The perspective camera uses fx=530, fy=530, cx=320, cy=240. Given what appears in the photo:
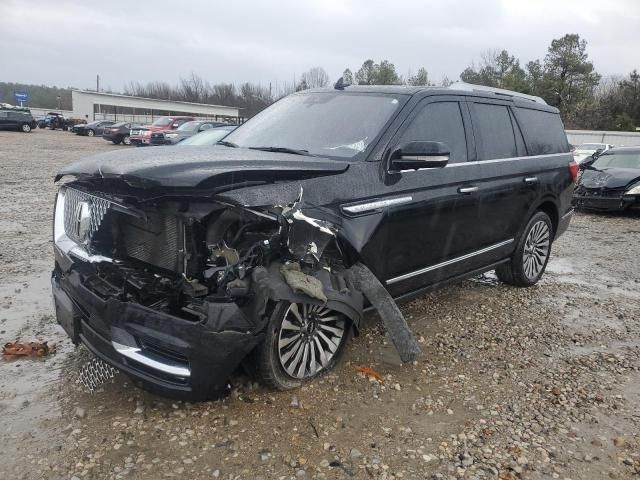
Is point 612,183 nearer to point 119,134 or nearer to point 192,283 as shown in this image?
point 192,283

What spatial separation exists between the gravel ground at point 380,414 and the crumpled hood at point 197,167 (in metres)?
1.33

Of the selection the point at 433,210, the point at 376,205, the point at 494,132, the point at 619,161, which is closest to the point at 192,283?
the point at 376,205

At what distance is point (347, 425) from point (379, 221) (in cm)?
131

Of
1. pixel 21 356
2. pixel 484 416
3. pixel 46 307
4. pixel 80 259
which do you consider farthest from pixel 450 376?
pixel 46 307

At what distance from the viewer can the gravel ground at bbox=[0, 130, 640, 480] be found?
2.69 meters

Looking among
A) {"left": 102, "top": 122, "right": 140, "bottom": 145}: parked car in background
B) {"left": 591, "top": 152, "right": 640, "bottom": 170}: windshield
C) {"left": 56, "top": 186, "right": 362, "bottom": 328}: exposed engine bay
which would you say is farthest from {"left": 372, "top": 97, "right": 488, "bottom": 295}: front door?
{"left": 102, "top": 122, "right": 140, "bottom": 145}: parked car in background

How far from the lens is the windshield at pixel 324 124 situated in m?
3.80

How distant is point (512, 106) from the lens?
515cm

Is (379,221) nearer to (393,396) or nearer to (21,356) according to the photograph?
(393,396)

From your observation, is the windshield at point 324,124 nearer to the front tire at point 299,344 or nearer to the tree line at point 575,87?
the front tire at point 299,344

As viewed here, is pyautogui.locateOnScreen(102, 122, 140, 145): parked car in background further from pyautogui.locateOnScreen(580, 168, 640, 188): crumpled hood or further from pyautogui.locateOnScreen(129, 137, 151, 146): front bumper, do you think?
pyautogui.locateOnScreen(580, 168, 640, 188): crumpled hood

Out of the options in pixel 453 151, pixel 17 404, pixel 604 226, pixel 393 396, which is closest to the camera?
pixel 17 404

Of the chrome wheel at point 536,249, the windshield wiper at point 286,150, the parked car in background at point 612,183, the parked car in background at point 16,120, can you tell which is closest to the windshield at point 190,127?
the parked car in background at point 612,183

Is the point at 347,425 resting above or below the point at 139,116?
below
